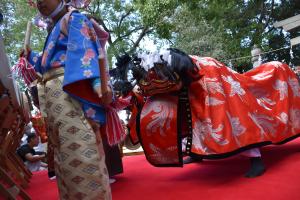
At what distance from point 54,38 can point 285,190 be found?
1555 mm

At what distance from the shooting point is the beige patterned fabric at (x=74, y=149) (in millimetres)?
1771

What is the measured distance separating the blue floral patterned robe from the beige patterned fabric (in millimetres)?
57

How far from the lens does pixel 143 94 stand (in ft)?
9.98

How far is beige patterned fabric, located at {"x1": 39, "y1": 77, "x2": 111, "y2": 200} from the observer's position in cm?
177

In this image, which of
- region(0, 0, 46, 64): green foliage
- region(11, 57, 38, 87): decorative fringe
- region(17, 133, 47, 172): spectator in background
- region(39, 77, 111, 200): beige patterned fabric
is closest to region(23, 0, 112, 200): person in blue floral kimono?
region(39, 77, 111, 200): beige patterned fabric

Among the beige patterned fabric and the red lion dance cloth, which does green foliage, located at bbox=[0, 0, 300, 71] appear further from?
the beige patterned fabric

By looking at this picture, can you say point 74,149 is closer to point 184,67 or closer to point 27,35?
point 27,35

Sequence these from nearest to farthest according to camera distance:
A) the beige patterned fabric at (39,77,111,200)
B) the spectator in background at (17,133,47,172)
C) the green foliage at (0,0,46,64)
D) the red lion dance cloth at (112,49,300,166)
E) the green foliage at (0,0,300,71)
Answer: the beige patterned fabric at (39,77,111,200), the red lion dance cloth at (112,49,300,166), the spectator in background at (17,133,47,172), the green foliage at (0,0,300,71), the green foliage at (0,0,46,64)

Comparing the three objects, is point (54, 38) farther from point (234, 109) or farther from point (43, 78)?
point (234, 109)

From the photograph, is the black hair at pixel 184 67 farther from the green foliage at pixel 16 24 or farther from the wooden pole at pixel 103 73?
the green foliage at pixel 16 24

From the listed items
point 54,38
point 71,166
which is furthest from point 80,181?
point 54,38

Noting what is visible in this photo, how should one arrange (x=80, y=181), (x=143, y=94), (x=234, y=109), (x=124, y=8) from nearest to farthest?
(x=80, y=181) → (x=234, y=109) → (x=143, y=94) → (x=124, y=8)

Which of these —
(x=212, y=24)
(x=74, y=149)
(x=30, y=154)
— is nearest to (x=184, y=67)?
(x=74, y=149)

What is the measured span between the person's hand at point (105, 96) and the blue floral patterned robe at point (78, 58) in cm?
4
